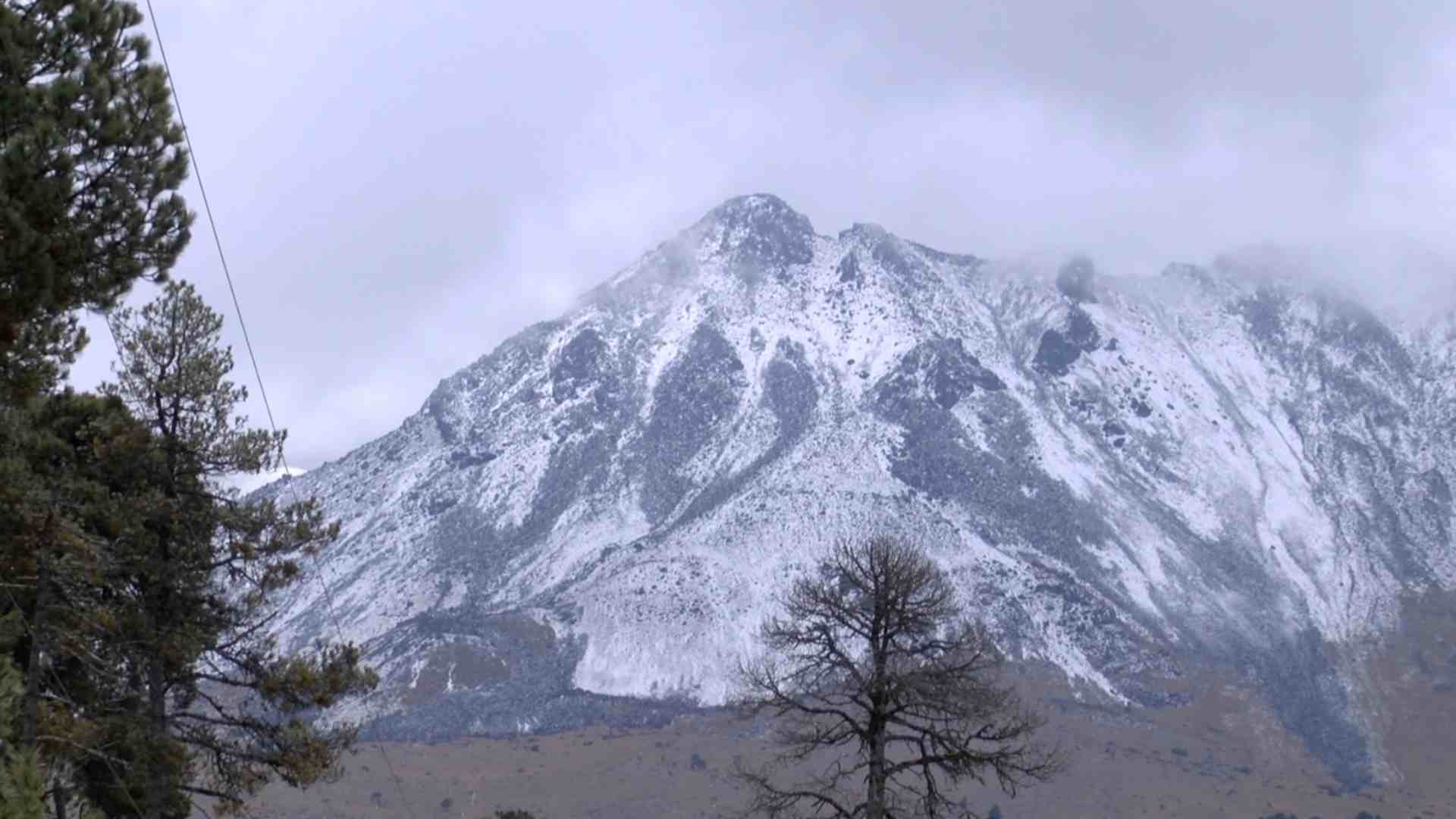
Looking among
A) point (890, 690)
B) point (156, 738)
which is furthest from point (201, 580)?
point (890, 690)

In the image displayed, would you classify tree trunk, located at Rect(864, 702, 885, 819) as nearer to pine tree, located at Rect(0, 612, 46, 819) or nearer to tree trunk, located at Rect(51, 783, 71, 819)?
tree trunk, located at Rect(51, 783, 71, 819)

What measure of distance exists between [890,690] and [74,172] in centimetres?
1382

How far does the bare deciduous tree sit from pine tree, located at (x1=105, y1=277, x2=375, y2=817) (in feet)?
24.3

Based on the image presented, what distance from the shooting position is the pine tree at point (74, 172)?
667 inches

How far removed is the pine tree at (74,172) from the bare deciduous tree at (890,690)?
11574 millimetres

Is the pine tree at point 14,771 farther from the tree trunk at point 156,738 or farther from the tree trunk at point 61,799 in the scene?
the tree trunk at point 156,738

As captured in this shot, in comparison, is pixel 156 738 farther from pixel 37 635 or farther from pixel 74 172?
pixel 74 172

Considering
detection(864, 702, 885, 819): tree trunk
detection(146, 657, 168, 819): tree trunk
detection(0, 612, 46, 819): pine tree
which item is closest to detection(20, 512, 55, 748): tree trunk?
detection(146, 657, 168, 819): tree trunk

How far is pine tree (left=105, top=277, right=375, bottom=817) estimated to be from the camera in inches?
905

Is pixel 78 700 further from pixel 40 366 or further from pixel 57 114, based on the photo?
pixel 57 114

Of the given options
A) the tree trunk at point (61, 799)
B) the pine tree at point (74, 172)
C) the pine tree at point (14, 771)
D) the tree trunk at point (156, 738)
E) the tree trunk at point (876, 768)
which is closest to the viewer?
the pine tree at point (14, 771)

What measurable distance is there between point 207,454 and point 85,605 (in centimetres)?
329

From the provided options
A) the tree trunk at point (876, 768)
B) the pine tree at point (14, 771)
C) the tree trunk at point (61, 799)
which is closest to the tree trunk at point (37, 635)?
the tree trunk at point (61, 799)

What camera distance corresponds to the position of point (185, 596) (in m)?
23.6
